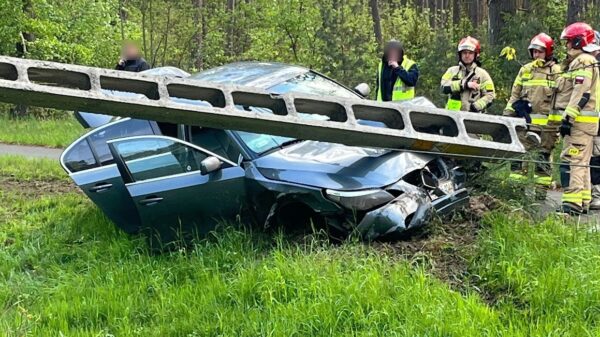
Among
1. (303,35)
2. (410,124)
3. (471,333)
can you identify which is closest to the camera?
(471,333)

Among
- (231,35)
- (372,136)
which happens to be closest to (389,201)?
(372,136)

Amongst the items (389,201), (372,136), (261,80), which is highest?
(261,80)

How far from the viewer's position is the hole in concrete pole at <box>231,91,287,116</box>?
502 centimetres

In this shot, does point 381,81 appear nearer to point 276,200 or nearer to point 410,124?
point 410,124

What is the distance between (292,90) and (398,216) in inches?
71.0

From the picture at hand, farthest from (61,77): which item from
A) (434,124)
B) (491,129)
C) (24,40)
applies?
(24,40)

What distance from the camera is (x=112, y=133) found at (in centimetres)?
611

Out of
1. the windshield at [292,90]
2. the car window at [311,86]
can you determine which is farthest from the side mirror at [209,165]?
the car window at [311,86]

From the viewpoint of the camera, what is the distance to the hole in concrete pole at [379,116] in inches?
203

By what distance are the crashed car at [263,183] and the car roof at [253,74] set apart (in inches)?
4.0

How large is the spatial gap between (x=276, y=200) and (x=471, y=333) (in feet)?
6.45

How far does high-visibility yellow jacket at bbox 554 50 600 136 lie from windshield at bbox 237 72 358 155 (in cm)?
217

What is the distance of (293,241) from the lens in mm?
4930

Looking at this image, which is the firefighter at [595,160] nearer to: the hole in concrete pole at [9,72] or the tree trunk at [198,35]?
the hole in concrete pole at [9,72]
